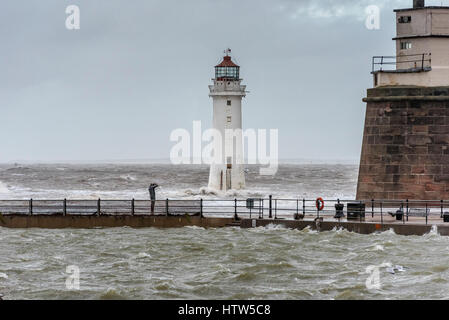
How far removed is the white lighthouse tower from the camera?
59.2 meters

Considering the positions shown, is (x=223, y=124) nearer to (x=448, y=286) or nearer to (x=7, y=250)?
(x=7, y=250)

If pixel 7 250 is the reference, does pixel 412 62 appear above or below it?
above

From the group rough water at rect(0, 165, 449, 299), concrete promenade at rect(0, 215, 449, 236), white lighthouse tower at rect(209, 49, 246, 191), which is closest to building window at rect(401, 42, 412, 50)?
concrete promenade at rect(0, 215, 449, 236)

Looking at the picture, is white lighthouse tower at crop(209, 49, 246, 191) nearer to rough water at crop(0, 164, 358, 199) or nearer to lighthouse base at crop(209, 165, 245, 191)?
lighthouse base at crop(209, 165, 245, 191)

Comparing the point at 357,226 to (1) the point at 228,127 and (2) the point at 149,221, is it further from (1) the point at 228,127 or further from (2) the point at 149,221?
(1) the point at 228,127

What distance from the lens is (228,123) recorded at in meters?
59.0

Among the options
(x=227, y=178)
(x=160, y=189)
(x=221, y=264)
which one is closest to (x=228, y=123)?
(x=227, y=178)

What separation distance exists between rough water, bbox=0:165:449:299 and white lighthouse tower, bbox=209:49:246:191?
23735 mm

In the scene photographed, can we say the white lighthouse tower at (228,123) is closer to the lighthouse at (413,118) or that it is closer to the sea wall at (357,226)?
the lighthouse at (413,118)

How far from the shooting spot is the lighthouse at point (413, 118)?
1517 inches

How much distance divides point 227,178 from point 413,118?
74.4 feet

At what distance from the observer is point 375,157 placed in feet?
130
